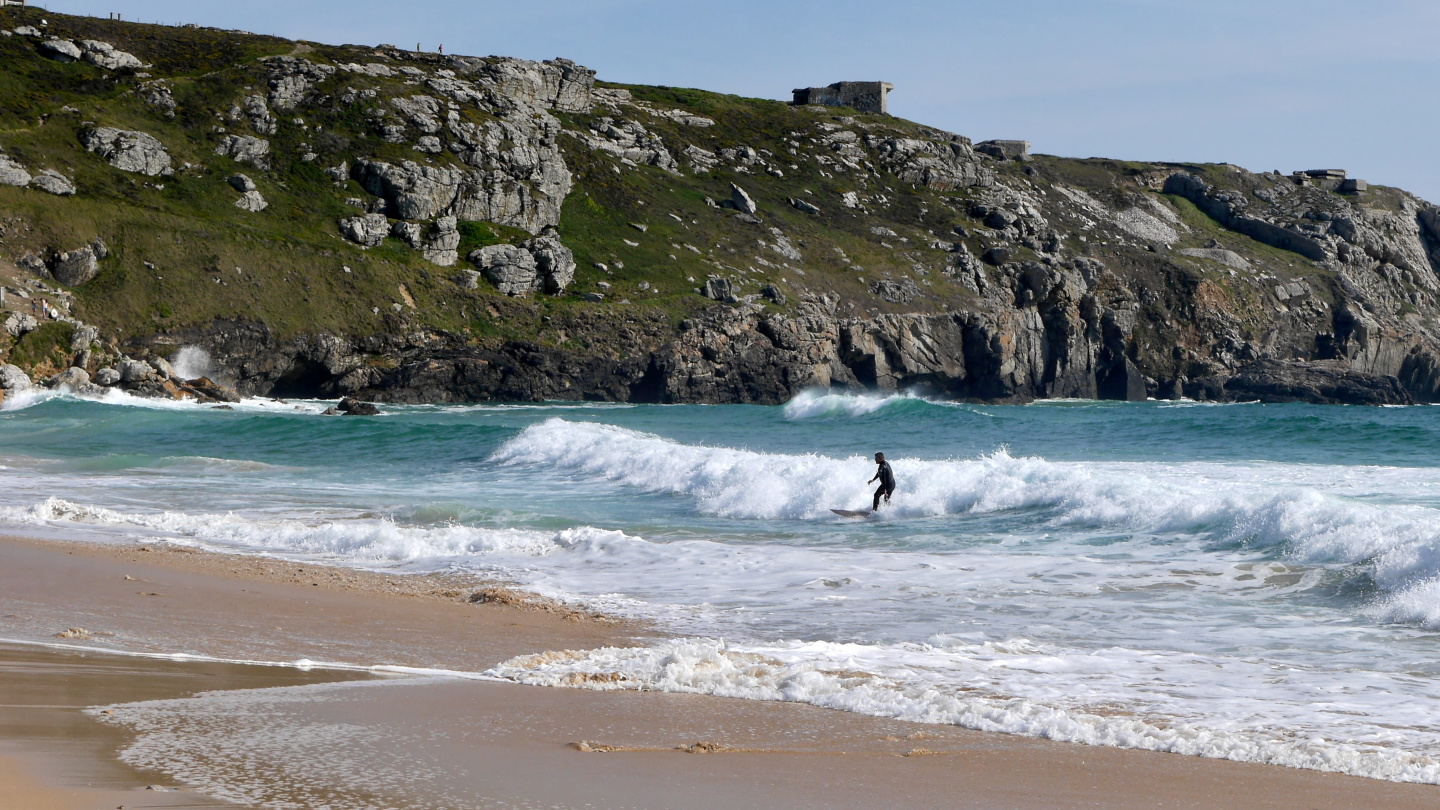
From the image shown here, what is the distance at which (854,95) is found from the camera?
389 ft

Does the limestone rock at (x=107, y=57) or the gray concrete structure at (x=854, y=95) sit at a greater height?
the gray concrete structure at (x=854, y=95)

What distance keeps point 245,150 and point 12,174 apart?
13.8 meters

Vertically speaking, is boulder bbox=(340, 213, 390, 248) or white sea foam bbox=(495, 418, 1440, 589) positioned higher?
boulder bbox=(340, 213, 390, 248)

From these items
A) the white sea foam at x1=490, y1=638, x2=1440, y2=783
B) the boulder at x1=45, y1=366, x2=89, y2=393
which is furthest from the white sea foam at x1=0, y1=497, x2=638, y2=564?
the boulder at x1=45, y1=366, x2=89, y2=393

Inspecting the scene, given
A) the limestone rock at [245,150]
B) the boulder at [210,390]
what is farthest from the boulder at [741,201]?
the boulder at [210,390]

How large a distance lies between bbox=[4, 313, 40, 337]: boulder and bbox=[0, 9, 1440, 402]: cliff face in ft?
0.46

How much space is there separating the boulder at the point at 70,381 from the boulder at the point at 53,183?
1459 centimetres

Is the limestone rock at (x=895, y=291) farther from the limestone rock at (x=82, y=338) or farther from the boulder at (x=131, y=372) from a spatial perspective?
the limestone rock at (x=82, y=338)

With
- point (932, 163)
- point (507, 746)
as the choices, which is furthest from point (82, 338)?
point (932, 163)

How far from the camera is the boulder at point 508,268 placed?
6525 cm

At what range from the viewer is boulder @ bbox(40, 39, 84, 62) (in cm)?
6894

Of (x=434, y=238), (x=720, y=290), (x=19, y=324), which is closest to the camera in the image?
(x=19, y=324)

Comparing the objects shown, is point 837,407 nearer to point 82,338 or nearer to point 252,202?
point 82,338

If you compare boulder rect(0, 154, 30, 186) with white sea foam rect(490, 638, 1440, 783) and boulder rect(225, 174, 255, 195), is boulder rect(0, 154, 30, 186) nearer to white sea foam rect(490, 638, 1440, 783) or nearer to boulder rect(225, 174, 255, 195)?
boulder rect(225, 174, 255, 195)
